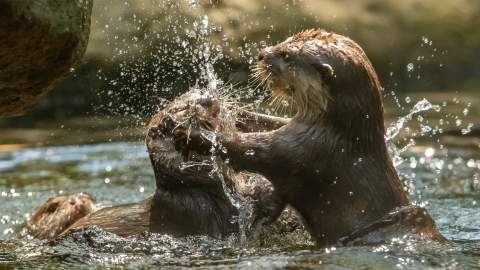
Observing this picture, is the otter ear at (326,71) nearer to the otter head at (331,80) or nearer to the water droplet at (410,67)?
the otter head at (331,80)

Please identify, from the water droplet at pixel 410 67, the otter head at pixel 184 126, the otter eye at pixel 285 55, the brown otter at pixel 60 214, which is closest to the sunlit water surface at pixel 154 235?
the brown otter at pixel 60 214

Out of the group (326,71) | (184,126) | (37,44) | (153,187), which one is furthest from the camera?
(153,187)

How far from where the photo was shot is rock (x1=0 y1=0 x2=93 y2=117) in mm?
3951

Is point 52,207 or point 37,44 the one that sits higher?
point 37,44

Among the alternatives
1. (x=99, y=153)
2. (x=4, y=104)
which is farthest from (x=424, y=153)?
(x=4, y=104)

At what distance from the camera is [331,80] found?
4.62 m

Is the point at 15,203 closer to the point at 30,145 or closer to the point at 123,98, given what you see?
the point at 30,145

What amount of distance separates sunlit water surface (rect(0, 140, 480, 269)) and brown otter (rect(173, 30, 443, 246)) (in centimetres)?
22

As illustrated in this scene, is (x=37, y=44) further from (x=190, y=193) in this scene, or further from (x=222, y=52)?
(x=222, y=52)

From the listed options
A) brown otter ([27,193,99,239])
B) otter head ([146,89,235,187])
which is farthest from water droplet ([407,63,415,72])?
otter head ([146,89,235,187])

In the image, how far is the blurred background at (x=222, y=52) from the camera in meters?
9.90

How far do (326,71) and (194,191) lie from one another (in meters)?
0.94

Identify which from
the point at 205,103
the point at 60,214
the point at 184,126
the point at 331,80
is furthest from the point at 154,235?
the point at 331,80

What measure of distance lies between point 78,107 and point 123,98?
755mm
